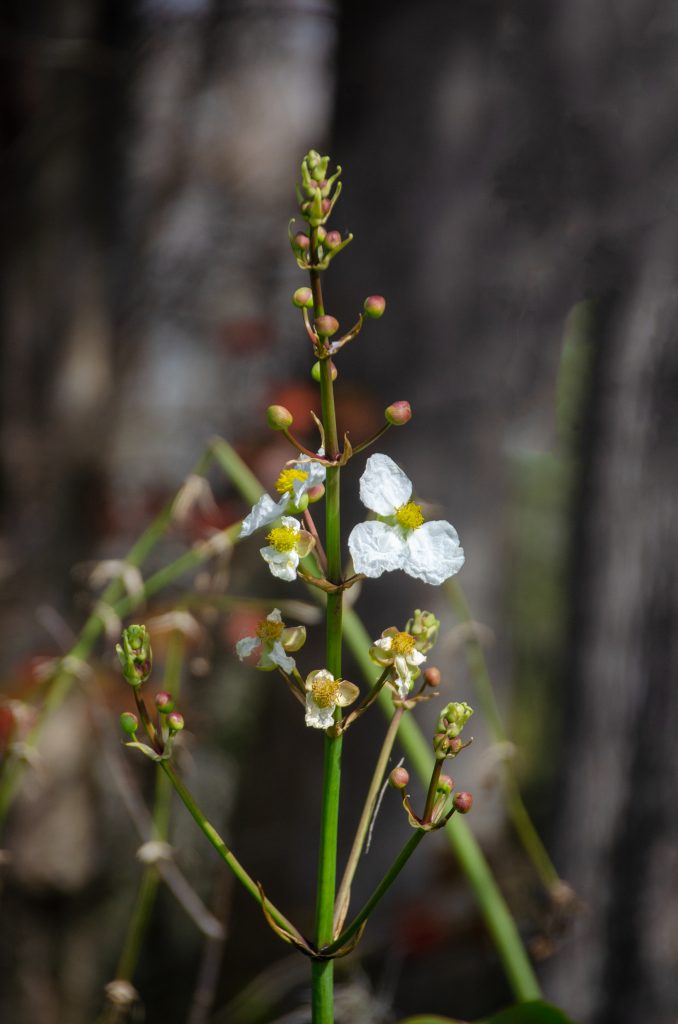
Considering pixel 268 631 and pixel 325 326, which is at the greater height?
pixel 325 326

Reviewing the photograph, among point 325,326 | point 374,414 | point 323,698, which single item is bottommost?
point 374,414

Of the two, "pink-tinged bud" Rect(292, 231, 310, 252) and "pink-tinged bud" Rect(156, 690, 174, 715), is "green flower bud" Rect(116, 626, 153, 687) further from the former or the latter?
"pink-tinged bud" Rect(292, 231, 310, 252)

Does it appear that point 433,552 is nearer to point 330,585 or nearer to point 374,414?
point 330,585

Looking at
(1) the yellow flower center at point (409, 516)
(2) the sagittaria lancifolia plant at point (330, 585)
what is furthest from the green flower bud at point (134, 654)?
(1) the yellow flower center at point (409, 516)

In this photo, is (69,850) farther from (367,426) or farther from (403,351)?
(403,351)

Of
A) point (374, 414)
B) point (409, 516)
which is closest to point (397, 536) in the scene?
point (409, 516)

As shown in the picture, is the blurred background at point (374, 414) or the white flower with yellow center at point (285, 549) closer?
the white flower with yellow center at point (285, 549)

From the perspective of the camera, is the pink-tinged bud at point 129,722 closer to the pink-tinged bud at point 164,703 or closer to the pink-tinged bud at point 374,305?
the pink-tinged bud at point 164,703
